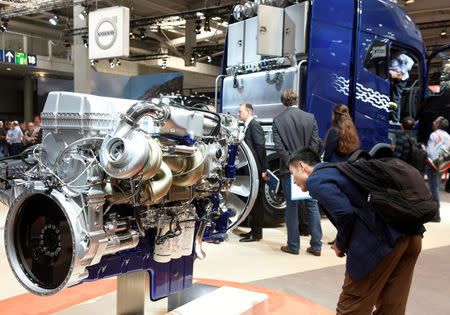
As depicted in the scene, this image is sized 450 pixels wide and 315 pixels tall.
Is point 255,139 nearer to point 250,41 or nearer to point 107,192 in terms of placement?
point 250,41

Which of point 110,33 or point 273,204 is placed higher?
point 110,33

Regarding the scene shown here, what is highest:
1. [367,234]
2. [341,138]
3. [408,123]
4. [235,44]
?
[235,44]

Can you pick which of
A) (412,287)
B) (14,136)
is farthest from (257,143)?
(14,136)

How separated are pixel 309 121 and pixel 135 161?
2.91 meters

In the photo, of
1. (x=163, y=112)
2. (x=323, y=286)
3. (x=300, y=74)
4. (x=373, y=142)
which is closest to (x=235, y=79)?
(x=300, y=74)

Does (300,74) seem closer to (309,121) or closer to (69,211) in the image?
(309,121)

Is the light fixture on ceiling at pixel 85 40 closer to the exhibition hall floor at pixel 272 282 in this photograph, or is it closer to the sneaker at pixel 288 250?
the exhibition hall floor at pixel 272 282

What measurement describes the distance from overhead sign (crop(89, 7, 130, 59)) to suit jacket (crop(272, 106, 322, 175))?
437 cm

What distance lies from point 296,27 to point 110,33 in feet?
14.6

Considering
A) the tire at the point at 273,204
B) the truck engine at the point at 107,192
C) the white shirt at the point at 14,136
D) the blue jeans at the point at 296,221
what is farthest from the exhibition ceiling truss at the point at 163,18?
the truck engine at the point at 107,192

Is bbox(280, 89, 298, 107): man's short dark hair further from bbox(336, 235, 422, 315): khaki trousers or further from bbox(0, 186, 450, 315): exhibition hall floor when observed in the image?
bbox(336, 235, 422, 315): khaki trousers

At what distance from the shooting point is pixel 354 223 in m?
2.10

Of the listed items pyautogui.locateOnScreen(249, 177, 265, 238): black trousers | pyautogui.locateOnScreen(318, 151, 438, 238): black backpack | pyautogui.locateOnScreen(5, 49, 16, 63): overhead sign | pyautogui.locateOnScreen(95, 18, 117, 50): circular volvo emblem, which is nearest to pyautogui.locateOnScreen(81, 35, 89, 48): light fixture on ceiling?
pyautogui.locateOnScreen(5, 49, 16, 63): overhead sign

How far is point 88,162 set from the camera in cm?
210
